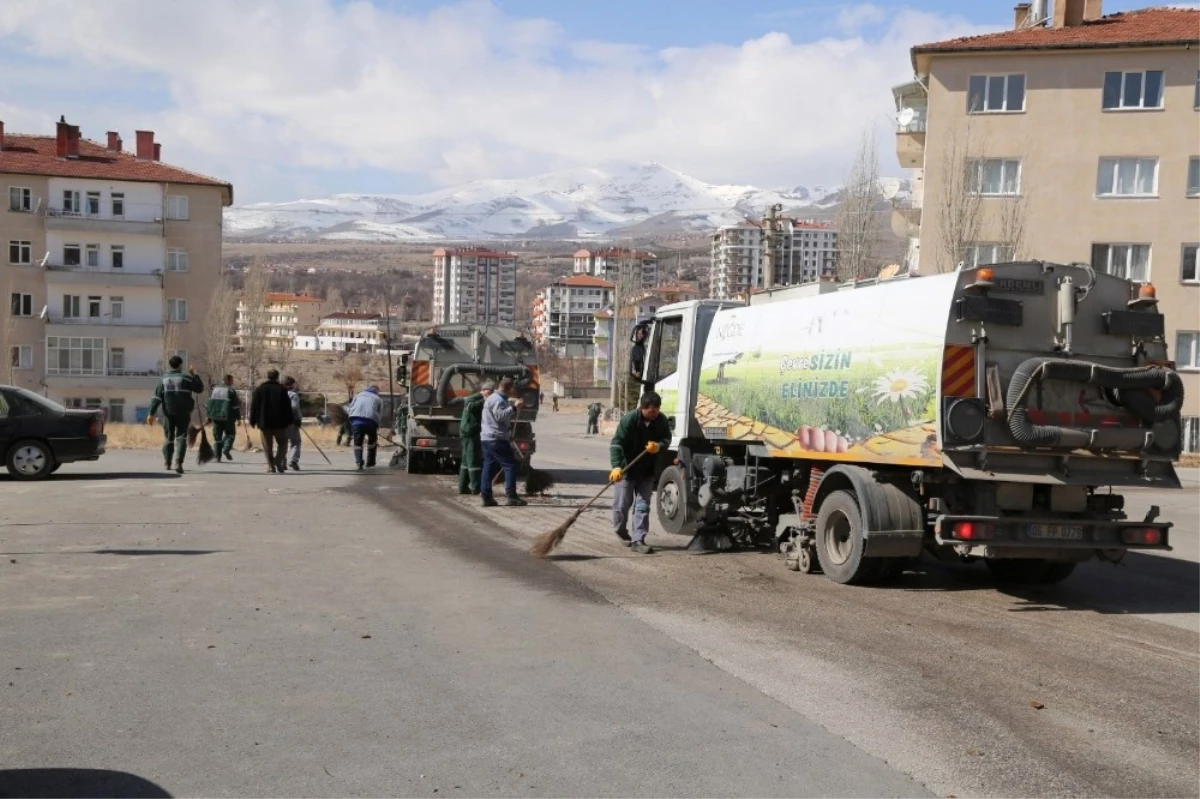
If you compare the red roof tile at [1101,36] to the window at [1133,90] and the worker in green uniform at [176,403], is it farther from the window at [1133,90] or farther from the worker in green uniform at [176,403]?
the worker in green uniform at [176,403]

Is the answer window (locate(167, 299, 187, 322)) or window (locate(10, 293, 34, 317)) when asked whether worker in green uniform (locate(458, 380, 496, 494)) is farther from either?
window (locate(10, 293, 34, 317))

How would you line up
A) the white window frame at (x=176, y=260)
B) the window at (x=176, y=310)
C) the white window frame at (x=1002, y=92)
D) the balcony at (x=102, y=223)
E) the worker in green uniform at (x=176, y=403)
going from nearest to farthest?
the worker in green uniform at (x=176, y=403), the white window frame at (x=1002, y=92), the balcony at (x=102, y=223), the white window frame at (x=176, y=260), the window at (x=176, y=310)

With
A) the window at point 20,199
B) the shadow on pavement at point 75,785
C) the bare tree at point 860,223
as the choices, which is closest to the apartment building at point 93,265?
the window at point 20,199

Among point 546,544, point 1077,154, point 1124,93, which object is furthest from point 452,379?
point 1124,93

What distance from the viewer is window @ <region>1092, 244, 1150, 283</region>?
39438 mm

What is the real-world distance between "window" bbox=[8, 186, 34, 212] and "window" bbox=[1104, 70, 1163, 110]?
52.8 metres

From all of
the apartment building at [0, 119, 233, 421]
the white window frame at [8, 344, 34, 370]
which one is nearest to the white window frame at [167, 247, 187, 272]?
the apartment building at [0, 119, 233, 421]

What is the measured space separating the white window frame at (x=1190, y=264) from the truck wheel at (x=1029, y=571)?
32.2 m

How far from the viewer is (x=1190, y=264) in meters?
39.2

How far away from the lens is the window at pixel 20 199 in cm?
6291

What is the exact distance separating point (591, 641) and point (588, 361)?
145 meters

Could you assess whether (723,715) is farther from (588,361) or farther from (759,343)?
(588,361)

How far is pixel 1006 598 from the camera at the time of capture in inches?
402

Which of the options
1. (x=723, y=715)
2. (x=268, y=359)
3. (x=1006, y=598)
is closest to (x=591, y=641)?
(x=723, y=715)
